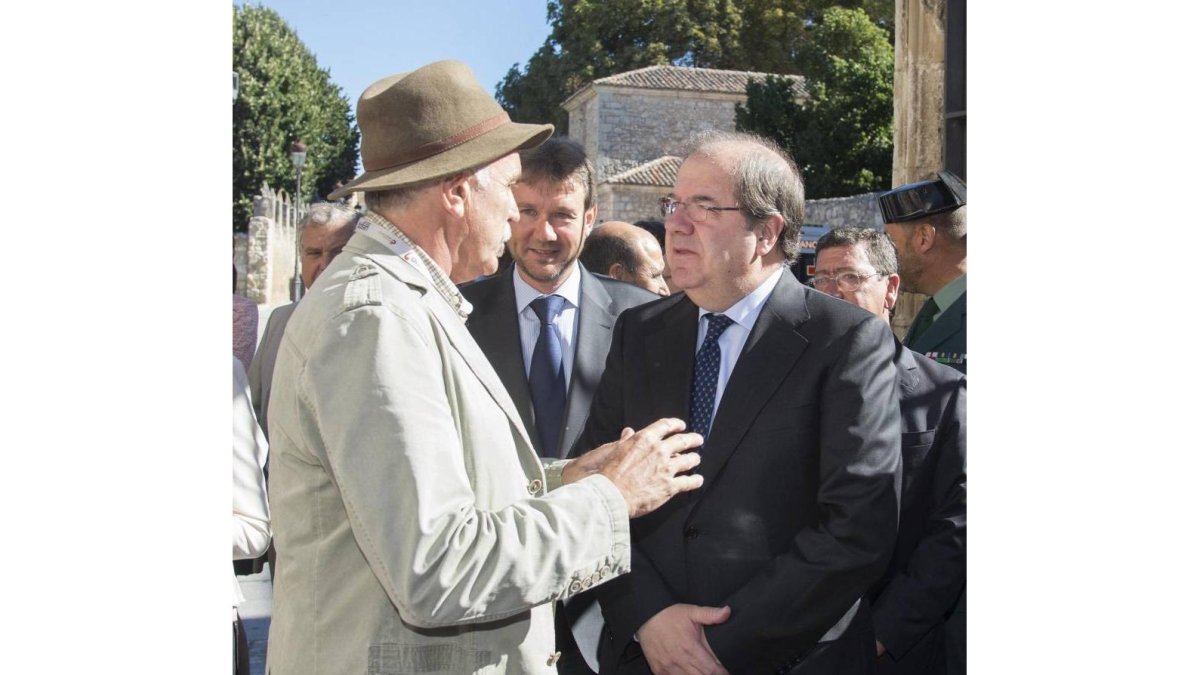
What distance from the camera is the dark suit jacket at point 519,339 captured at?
303cm

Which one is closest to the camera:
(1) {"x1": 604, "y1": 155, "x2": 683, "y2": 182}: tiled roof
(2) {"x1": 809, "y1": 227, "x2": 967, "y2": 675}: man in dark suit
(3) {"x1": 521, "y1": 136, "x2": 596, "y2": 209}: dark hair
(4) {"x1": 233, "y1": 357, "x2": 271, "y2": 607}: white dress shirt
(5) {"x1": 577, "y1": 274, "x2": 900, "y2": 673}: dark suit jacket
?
(5) {"x1": 577, "y1": 274, "x2": 900, "y2": 673}: dark suit jacket

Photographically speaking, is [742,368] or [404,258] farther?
[742,368]

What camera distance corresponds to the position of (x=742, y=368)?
2.35 meters

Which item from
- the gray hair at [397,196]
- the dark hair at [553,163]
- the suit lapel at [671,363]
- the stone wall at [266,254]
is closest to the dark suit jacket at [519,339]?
the dark hair at [553,163]

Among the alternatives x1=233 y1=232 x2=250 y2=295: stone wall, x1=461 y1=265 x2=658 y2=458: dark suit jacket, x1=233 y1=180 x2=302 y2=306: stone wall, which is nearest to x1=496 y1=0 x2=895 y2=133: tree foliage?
x1=233 y1=180 x2=302 y2=306: stone wall

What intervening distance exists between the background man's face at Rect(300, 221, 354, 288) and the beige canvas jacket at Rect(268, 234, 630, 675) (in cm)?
237

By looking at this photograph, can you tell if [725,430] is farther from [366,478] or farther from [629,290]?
[629,290]

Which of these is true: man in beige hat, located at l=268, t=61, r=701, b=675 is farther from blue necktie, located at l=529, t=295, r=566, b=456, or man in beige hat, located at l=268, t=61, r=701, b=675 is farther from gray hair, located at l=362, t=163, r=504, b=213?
blue necktie, located at l=529, t=295, r=566, b=456

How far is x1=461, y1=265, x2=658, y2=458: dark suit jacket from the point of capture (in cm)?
303

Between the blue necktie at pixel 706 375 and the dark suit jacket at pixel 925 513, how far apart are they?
0.48m

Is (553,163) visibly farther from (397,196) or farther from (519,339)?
(397,196)
